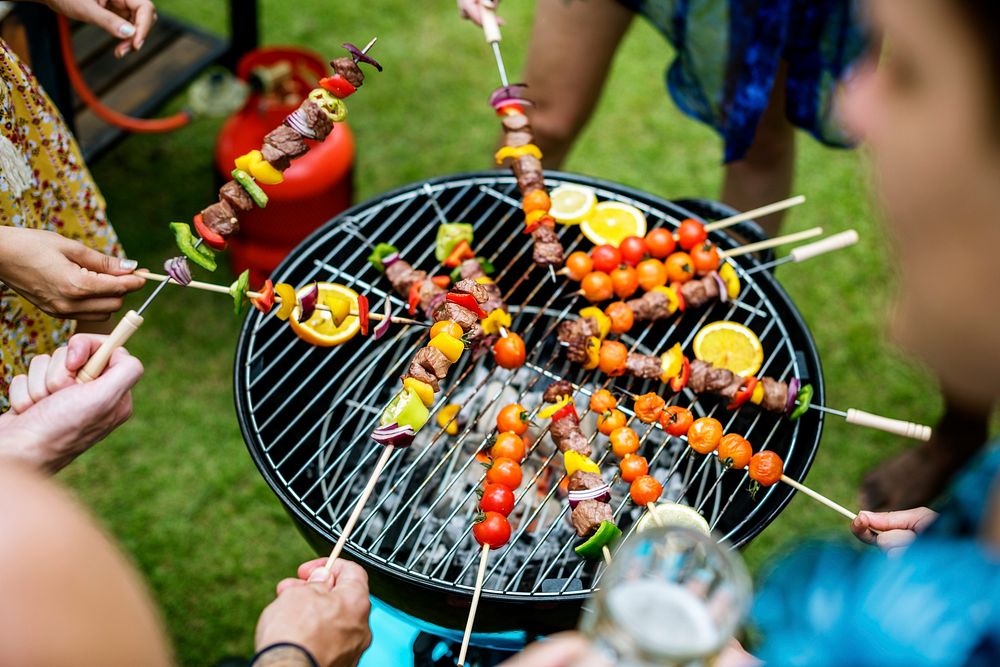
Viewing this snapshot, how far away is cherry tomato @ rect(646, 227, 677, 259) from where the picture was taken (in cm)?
293

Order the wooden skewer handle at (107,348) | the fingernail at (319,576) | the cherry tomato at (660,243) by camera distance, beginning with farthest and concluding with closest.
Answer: the cherry tomato at (660,243) < the wooden skewer handle at (107,348) < the fingernail at (319,576)

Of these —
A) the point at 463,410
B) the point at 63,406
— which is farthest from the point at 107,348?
the point at 463,410

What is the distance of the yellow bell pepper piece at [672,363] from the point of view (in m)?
2.71

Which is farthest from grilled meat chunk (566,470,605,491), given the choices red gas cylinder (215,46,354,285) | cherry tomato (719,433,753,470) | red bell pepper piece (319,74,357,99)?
red gas cylinder (215,46,354,285)

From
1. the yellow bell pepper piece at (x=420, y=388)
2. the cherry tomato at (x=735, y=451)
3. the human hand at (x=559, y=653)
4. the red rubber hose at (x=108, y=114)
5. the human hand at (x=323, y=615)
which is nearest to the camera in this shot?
the human hand at (x=559, y=653)

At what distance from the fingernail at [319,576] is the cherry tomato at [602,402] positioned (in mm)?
988

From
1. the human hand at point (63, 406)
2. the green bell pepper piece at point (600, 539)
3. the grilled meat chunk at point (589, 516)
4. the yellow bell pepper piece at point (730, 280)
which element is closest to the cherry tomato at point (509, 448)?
the grilled meat chunk at point (589, 516)

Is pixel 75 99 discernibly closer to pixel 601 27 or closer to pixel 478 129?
pixel 478 129

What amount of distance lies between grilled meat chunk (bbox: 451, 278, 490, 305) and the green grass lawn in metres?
1.72

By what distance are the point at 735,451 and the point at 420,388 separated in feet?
3.06

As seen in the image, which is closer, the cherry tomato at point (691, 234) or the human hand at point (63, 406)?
the human hand at point (63, 406)

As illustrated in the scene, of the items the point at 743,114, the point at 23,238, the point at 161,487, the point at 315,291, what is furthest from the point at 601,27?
the point at 161,487

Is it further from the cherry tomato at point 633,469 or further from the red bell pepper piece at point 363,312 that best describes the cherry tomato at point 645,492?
the red bell pepper piece at point 363,312

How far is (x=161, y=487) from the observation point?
150 inches
